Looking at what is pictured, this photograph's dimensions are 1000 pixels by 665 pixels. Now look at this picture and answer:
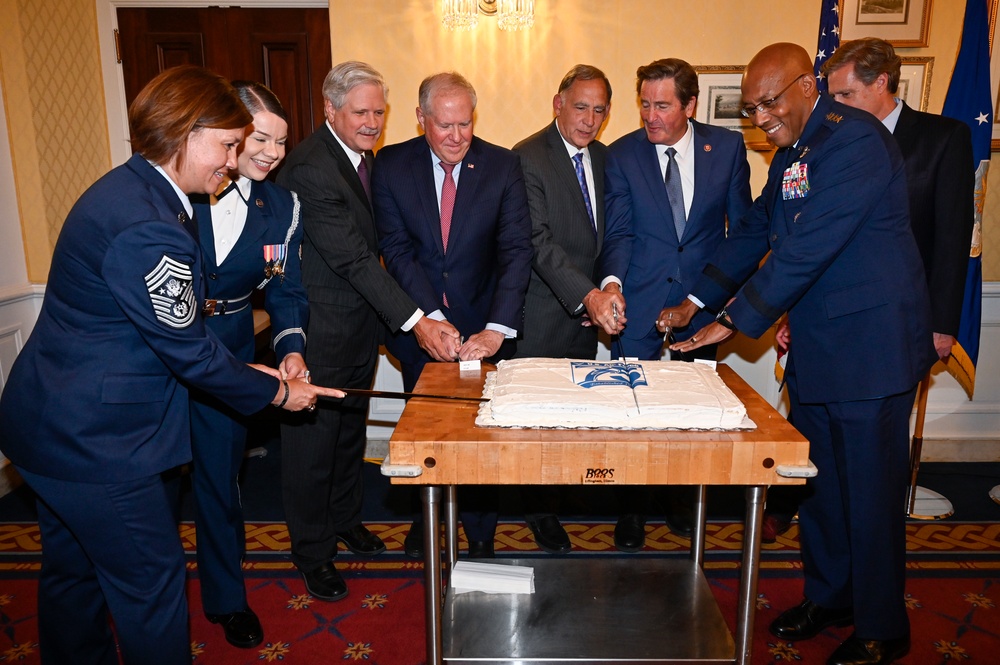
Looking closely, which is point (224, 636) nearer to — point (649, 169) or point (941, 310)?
point (649, 169)

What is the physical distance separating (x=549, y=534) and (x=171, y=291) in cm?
208

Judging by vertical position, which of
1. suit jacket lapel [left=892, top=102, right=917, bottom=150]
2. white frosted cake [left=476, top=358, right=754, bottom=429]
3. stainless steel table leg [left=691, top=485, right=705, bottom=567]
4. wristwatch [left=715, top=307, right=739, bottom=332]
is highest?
suit jacket lapel [left=892, top=102, right=917, bottom=150]

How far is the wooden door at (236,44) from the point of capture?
4.21 m

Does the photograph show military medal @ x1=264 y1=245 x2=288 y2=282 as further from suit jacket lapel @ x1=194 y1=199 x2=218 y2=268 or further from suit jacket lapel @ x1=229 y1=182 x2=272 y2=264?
suit jacket lapel @ x1=194 y1=199 x2=218 y2=268

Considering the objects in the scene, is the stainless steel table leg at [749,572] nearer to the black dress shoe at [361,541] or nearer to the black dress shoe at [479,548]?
the black dress shoe at [479,548]

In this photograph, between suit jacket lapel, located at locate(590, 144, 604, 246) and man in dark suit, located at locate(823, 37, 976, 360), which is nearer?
man in dark suit, located at locate(823, 37, 976, 360)

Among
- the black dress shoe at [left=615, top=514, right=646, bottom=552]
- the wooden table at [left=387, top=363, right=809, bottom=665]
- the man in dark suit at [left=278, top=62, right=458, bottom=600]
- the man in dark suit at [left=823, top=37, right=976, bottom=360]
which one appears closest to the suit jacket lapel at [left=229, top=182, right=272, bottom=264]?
the man in dark suit at [left=278, top=62, right=458, bottom=600]

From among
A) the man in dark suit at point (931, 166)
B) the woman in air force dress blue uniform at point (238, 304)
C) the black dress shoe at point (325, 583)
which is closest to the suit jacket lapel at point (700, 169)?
the man in dark suit at point (931, 166)

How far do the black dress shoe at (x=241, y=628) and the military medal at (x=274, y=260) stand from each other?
1.17 metres

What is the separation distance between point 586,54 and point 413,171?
151cm

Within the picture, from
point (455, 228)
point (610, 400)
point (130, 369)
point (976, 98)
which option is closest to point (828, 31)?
point (976, 98)

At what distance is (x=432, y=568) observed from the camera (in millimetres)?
1971

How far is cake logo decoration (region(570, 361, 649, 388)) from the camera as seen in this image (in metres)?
2.09

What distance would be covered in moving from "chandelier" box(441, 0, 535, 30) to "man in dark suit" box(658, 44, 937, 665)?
1.76 meters
